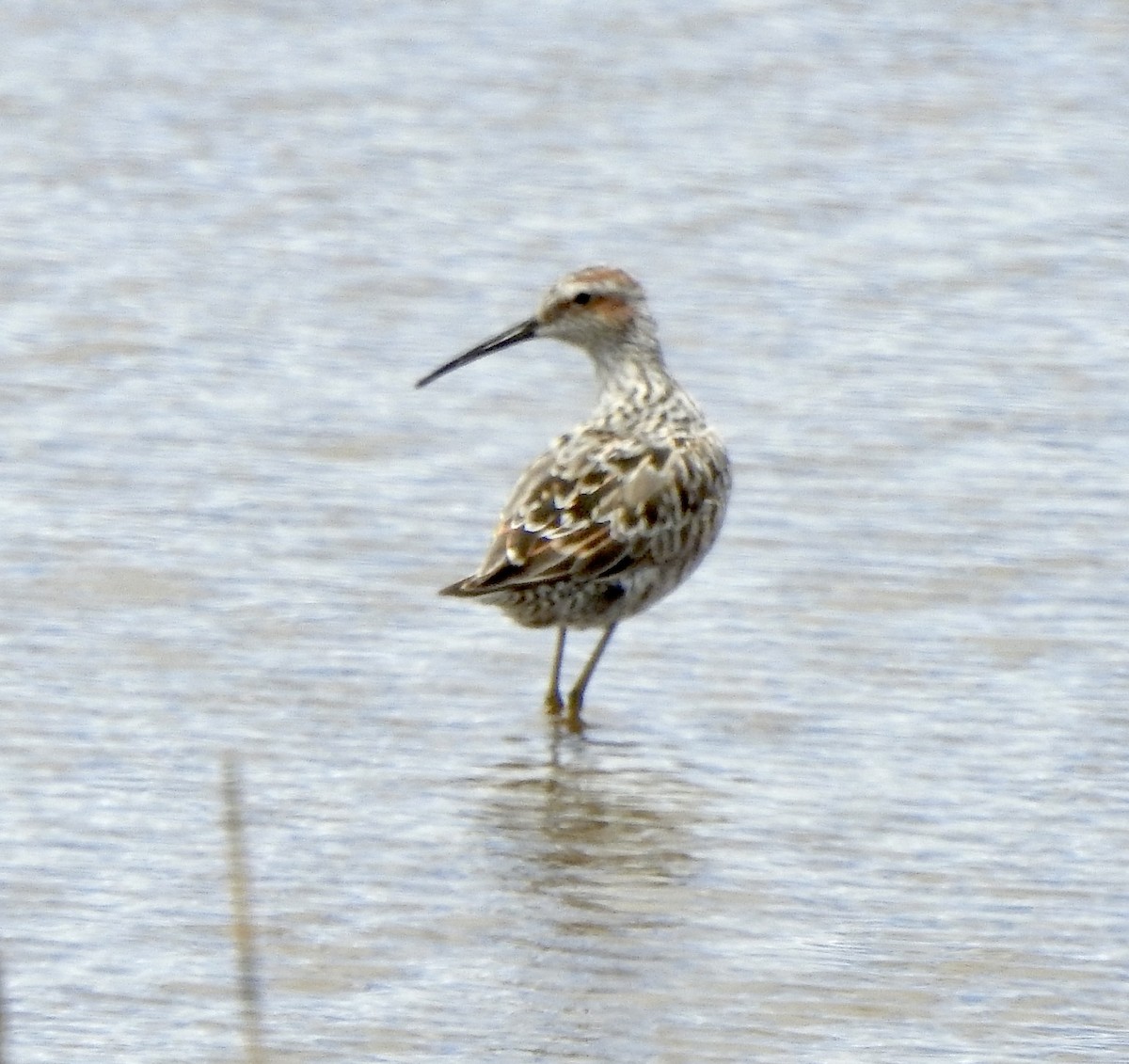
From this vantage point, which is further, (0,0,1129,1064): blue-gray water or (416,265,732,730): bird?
(416,265,732,730): bird

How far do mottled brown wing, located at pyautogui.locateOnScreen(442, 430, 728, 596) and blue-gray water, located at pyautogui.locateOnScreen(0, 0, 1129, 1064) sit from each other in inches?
15.6

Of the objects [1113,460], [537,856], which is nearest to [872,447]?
[1113,460]

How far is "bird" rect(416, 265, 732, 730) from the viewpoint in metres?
8.13

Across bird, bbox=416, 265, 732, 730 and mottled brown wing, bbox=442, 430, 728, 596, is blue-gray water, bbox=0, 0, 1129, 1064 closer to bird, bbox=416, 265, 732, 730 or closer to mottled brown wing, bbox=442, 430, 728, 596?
bird, bbox=416, 265, 732, 730

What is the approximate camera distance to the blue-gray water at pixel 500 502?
6.33 m

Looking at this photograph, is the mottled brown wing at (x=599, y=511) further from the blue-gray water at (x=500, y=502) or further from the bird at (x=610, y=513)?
the blue-gray water at (x=500, y=502)

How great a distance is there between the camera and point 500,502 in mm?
9773

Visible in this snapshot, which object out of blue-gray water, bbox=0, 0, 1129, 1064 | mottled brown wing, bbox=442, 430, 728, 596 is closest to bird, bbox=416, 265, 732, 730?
mottled brown wing, bbox=442, 430, 728, 596

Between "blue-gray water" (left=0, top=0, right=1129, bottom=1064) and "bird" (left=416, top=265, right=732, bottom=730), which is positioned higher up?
"bird" (left=416, top=265, right=732, bottom=730)

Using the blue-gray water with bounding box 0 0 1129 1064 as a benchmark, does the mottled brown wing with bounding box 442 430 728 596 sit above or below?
above

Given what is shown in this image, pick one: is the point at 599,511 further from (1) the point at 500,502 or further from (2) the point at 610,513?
(1) the point at 500,502

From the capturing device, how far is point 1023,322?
11.6m

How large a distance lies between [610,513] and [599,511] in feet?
0.09

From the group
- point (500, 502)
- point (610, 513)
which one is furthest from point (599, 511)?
point (500, 502)
